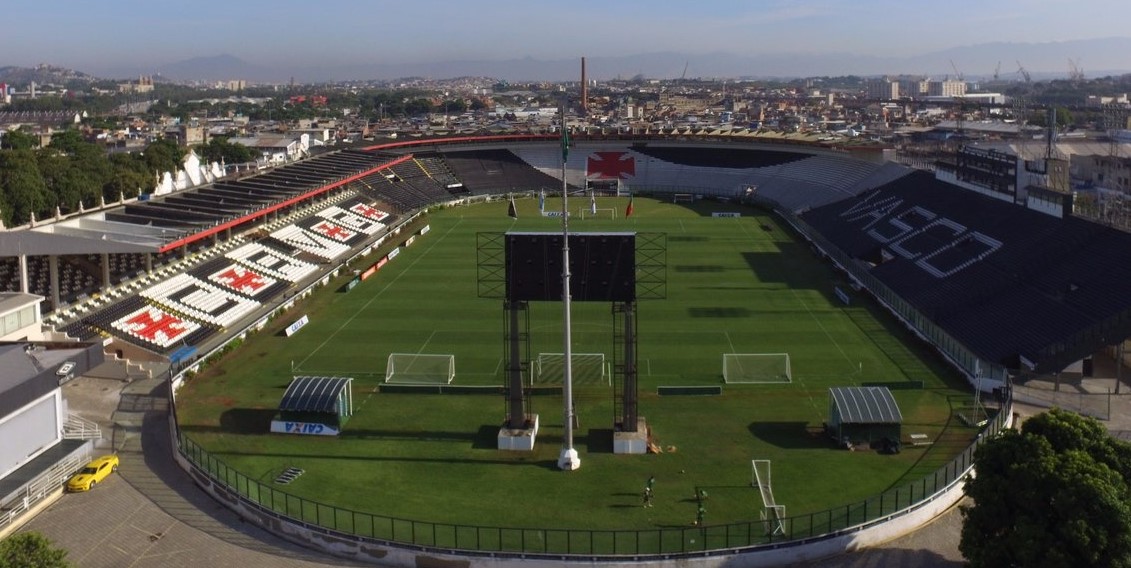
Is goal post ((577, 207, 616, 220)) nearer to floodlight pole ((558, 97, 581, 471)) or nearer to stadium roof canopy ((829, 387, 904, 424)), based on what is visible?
stadium roof canopy ((829, 387, 904, 424))

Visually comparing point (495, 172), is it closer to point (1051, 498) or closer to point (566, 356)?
point (566, 356)

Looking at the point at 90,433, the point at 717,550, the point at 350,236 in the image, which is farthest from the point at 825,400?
the point at 350,236

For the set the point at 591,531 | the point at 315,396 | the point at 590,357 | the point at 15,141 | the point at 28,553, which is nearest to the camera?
the point at 28,553

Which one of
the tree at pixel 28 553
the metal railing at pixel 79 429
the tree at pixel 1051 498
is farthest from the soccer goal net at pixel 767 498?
the metal railing at pixel 79 429

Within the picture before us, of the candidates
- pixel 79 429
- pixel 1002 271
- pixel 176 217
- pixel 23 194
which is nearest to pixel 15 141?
pixel 23 194

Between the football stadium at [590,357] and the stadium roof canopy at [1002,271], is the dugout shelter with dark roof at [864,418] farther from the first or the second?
the stadium roof canopy at [1002,271]
